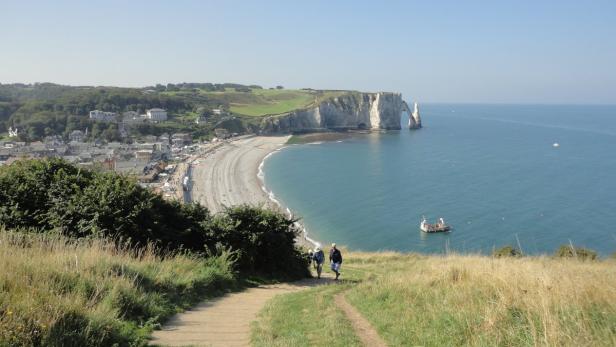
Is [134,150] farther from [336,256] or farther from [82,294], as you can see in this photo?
[82,294]

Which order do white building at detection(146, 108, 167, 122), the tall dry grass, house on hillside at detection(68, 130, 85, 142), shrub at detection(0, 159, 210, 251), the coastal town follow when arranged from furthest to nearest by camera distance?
white building at detection(146, 108, 167, 122) < house on hillside at detection(68, 130, 85, 142) < the coastal town < shrub at detection(0, 159, 210, 251) < the tall dry grass

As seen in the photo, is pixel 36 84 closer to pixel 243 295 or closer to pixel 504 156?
pixel 504 156

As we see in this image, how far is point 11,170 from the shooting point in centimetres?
1145

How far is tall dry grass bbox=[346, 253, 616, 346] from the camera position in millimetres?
4598

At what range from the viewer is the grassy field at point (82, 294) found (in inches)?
161

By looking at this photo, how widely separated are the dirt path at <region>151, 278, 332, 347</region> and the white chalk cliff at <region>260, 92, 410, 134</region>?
127 m

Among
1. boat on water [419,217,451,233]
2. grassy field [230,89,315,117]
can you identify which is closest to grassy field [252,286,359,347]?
boat on water [419,217,451,233]

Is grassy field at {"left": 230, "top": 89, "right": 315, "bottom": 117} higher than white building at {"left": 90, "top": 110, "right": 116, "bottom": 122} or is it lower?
higher

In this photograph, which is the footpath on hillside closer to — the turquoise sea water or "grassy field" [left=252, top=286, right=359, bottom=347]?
"grassy field" [left=252, top=286, right=359, bottom=347]

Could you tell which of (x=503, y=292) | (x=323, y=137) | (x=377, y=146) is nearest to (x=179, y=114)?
(x=323, y=137)

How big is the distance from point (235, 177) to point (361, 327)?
61.9 metres

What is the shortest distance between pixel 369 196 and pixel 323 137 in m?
67.5

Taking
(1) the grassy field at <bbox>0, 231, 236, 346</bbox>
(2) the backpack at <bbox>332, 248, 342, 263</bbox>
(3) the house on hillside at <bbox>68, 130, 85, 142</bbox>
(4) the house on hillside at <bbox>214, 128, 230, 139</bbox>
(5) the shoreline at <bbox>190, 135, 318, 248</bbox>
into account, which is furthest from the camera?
(4) the house on hillside at <bbox>214, 128, 230, 139</bbox>

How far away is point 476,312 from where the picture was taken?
552 centimetres
